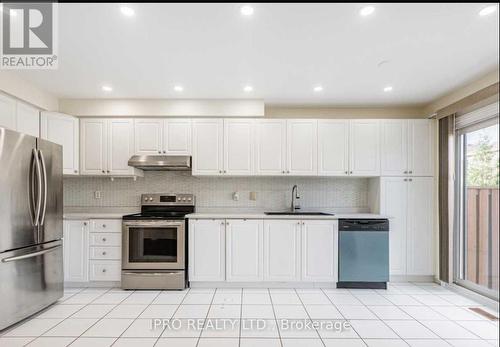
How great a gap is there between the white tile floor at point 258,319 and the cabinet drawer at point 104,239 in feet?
1.81

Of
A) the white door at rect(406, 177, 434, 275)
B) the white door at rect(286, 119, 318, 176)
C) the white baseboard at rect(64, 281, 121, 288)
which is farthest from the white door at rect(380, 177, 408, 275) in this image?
the white baseboard at rect(64, 281, 121, 288)

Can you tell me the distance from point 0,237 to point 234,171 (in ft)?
8.01

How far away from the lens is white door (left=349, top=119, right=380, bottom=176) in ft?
13.2

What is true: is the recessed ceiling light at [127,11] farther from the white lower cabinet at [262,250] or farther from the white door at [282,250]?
the white door at [282,250]

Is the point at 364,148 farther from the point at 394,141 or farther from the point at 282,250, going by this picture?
the point at 282,250

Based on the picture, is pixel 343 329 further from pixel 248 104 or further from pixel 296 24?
pixel 248 104

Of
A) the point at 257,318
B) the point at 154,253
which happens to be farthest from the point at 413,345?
the point at 154,253

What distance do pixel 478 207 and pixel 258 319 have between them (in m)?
2.81

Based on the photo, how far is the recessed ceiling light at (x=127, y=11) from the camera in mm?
2021

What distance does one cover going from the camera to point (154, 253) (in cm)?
367

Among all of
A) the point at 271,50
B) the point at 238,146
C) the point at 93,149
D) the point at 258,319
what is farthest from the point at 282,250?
the point at 93,149

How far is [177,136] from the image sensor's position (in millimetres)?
3979

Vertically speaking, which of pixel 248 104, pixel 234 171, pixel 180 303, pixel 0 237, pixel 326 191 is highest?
pixel 248 104

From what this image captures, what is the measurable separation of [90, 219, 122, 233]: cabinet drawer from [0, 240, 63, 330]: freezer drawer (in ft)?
1.60
